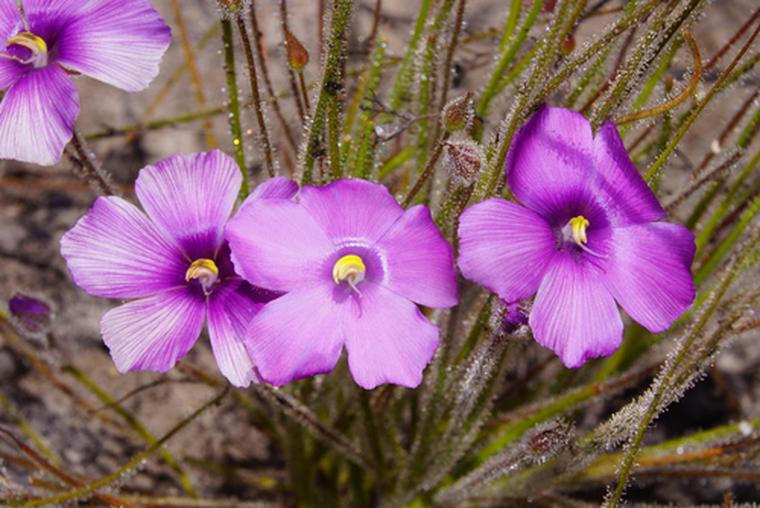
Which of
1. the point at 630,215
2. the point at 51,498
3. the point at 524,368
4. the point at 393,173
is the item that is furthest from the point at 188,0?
the point at 630,215

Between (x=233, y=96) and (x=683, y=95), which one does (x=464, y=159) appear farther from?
(x=233, y=96)

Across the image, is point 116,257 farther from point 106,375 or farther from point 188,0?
point 188,0

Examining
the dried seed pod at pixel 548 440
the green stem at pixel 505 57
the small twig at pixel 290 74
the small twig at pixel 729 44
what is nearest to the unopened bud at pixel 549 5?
the green stem at pixel 505 57

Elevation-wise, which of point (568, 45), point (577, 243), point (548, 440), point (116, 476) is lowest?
point (116, 476)

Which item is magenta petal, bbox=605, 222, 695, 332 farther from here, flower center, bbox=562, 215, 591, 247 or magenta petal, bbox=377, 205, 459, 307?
magenta petal, bbox=377, 205, 459, 307

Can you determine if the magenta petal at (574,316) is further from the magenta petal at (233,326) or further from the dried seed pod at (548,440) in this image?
the magenta petal at (233,326)

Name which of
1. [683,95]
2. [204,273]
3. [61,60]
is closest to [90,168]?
[61,60]

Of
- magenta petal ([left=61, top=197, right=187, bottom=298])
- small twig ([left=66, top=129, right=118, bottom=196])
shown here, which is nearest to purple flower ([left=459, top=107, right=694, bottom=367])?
magenta petal ([left=61, top=197, right=187, bottom=298])
